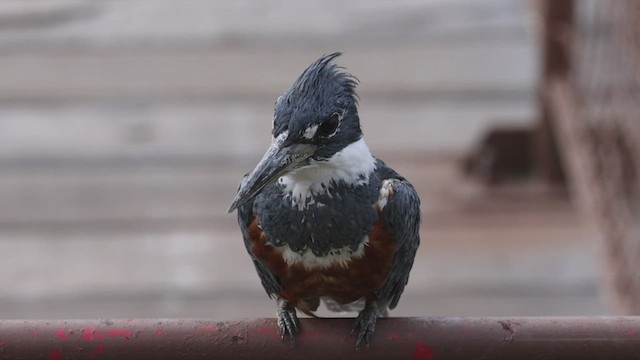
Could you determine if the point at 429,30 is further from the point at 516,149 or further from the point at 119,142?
the point at 119,142

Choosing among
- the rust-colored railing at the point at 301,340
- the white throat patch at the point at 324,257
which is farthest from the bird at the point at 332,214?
the rust-colored railing at the point at 301,340

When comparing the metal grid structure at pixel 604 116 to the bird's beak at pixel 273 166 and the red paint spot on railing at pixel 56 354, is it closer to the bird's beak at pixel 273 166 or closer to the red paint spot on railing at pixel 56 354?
the bird's beak at pixel 273 166

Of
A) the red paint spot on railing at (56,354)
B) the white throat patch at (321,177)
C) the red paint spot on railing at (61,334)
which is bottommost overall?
the red paint spot on railing at (56,354)

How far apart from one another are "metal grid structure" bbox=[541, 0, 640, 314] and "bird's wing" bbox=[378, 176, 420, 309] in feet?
2.82

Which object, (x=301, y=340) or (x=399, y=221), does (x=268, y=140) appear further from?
(x=301, y=340)

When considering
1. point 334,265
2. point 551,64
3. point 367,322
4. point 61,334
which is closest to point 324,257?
point 334,265

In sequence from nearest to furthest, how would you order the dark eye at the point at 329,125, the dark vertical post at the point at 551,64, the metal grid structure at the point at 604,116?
1. the dark eye at the point at 329,125
2. the metal grid structure at the point at 604,116
3. the dark vertical post at the point at 551,64

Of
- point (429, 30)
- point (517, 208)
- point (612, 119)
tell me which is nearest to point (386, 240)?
point (612, 119)

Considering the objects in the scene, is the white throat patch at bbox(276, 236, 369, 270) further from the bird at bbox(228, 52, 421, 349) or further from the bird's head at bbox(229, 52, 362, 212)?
the bird's head at bbox(229, 52, 362, 212)

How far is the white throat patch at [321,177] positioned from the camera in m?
1.46

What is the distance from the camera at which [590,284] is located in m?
2.74

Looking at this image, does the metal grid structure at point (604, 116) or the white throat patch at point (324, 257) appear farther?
the metal grid structure at point (604, 116)

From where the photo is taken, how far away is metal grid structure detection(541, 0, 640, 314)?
2.35m

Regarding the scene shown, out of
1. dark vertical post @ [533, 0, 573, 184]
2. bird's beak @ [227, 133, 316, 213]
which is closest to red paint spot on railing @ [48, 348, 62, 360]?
bird's beak @ [227, 133, 316, 213]
